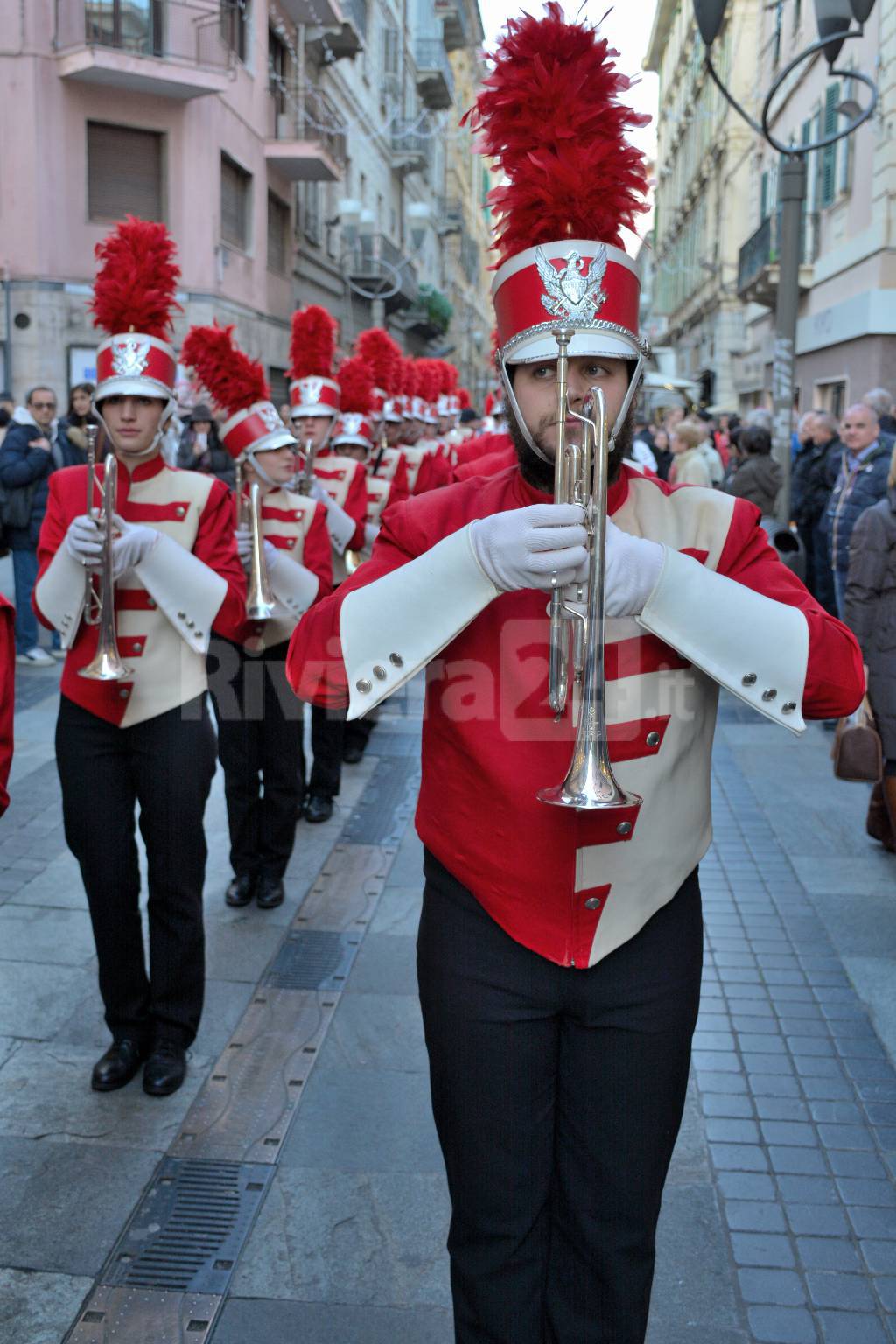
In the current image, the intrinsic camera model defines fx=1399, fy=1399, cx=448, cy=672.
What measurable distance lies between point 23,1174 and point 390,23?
37279 millimetres

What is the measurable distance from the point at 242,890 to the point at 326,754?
137 cm

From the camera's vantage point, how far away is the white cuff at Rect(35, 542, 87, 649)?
3.88 metres

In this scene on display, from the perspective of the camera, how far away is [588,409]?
2096mm

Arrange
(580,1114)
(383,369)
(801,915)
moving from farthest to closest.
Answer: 1. (383,369)
2. (801,915)
3. (580,1114)

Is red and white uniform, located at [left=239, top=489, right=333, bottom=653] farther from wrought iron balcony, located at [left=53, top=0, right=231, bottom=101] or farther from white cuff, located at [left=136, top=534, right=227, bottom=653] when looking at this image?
wrought iron balcony, located at [left=53, top=0, right=231, bottom=101]

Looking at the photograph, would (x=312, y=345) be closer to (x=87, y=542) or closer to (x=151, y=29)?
(x=87, y=542)

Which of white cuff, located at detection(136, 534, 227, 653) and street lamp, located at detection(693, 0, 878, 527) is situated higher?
street lamp, located at detection(693, 0, 878, 527)

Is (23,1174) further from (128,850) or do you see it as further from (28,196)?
(28,196)

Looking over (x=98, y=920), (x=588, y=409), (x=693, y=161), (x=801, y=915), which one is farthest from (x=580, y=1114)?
(x=693, y=161)

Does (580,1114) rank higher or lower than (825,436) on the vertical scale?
lower

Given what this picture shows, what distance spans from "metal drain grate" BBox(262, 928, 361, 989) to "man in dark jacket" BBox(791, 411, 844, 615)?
6950mm

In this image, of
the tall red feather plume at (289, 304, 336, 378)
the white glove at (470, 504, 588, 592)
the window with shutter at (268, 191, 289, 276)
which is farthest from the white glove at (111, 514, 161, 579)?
the window with shutter at (268, 191, 289, 276)

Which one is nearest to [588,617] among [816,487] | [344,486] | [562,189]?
[562,189]

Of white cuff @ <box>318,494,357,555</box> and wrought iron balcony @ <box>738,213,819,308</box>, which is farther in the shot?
wrought iron balcony @ <box>738,213,819,308</box>
